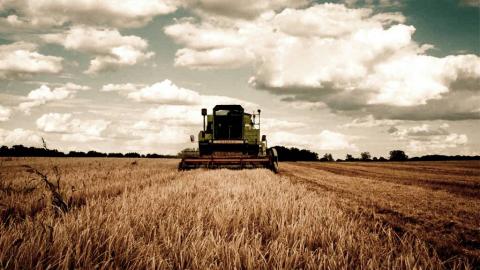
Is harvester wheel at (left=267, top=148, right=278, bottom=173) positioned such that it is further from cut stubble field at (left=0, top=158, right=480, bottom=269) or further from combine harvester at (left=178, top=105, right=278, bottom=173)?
cut stubble field at (left=0, top=158, right=480, bottom=269)

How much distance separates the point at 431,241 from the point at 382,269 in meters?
2.16

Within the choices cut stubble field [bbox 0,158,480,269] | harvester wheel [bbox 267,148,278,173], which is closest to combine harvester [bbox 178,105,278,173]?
harvester wheel [bbox 267,148,278,173]

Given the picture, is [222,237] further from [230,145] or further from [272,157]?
[230,145]

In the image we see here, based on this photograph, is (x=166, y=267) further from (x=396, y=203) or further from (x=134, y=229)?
(x=396, y=203)

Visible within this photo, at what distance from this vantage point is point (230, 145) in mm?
18500

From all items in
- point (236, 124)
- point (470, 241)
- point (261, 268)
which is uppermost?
point (236, 124)

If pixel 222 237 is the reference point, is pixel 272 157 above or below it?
above

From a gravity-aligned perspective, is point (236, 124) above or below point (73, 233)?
above

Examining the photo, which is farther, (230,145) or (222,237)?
(230,145)

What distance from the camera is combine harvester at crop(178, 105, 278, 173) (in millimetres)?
15898

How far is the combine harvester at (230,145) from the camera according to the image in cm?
1590

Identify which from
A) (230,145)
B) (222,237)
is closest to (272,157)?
(230,145)

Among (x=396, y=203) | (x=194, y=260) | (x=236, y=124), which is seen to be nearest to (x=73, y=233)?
(x=194, y=260)

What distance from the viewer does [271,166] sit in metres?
16.1
